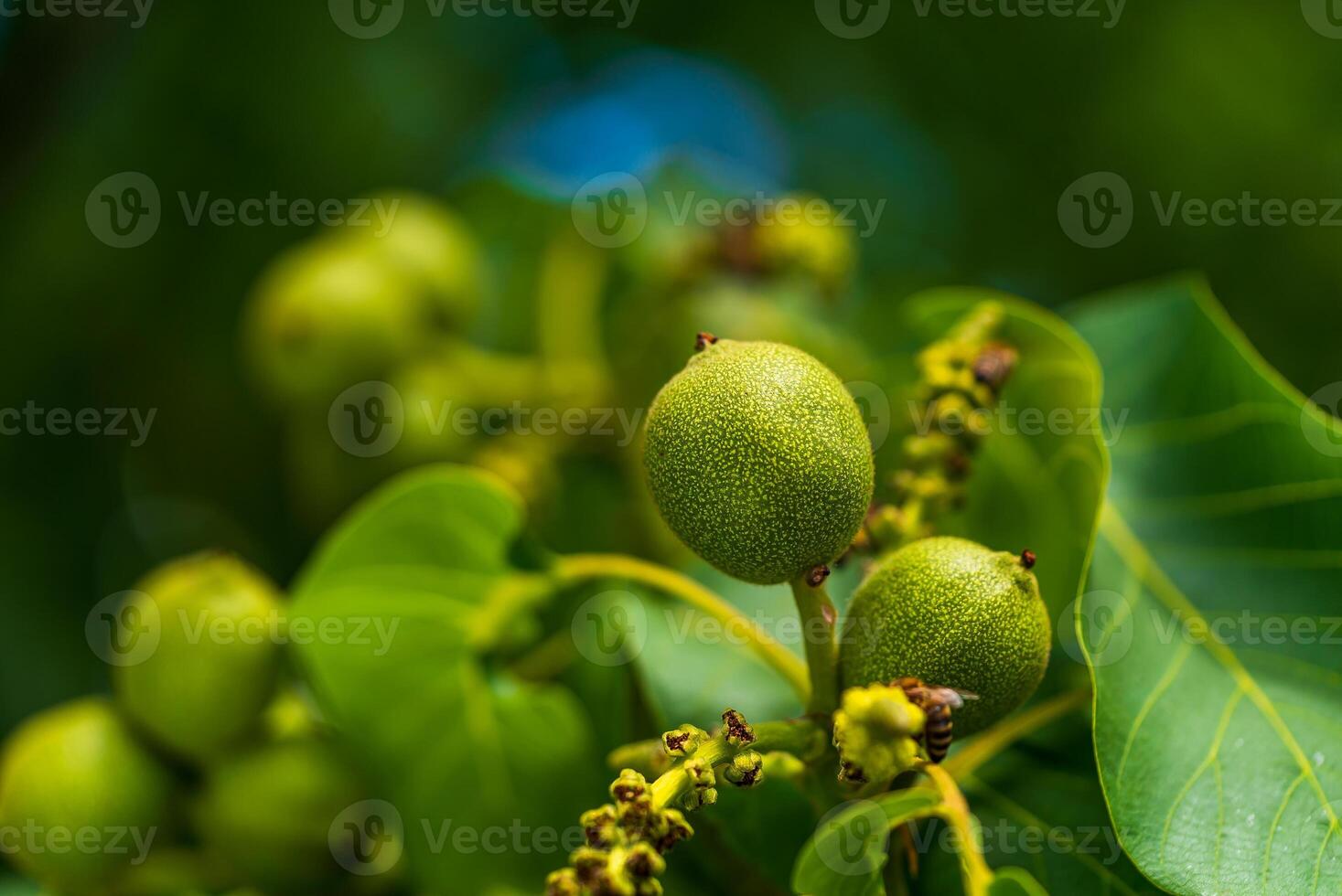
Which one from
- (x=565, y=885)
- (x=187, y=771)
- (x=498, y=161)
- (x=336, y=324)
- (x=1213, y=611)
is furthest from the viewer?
(x=498, y=161)

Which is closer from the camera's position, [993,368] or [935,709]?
[935,709]

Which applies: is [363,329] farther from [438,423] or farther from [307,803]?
[307,803]

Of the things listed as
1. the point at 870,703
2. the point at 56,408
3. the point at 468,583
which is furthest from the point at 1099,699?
the point at 56,408

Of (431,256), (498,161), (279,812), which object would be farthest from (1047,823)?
(498,161)

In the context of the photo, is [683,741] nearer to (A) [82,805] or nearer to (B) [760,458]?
(B) [760,458]

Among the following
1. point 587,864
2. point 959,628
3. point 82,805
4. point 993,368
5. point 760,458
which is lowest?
point 82,805

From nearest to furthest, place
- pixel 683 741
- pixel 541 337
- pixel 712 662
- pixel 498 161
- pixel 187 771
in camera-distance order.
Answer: pixel 683 741
pixel 712 662
pixel 187 771
pixel 541 337
pixel 498 161

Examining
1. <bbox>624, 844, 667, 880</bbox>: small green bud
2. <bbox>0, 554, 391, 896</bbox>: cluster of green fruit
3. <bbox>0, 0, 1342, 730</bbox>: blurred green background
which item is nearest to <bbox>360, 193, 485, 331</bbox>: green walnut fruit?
<bbox>0, 0, 1342, 730</bbox>: blurred green background

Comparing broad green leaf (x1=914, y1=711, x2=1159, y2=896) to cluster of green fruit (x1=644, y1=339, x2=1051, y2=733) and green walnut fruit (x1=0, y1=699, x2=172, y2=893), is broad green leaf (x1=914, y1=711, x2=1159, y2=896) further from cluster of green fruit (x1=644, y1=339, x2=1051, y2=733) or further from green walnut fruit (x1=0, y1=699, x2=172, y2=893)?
green walnut fruit (x1=0, y1=699, x2=172, y2=893)
